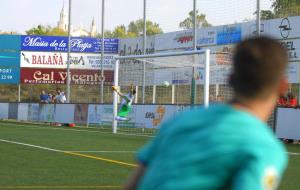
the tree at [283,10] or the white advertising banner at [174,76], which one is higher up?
the tree at [283,10]

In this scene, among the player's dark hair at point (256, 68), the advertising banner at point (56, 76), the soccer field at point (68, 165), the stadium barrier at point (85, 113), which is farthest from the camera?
the advertising banner at point (56, 76)

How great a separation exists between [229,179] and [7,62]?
146ft

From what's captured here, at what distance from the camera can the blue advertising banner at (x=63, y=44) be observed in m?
46.3

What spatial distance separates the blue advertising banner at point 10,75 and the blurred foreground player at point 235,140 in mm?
44183

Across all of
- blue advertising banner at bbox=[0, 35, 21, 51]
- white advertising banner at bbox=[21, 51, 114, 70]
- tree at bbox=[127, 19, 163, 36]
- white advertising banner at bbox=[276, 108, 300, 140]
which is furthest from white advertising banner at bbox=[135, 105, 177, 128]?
blue advertising banner at bbox=[0, 35, 21, 51]

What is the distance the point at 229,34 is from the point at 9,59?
1795cm

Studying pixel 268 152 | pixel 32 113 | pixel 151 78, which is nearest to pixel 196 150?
pixel 268 152

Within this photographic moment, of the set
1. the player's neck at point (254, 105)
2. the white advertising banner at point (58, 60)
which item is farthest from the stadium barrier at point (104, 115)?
the player's neck at point (254, 105)

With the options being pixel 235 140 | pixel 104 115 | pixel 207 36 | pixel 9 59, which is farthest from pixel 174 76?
pixel 235 140

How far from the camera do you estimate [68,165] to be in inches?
482

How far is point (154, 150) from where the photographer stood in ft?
7.98

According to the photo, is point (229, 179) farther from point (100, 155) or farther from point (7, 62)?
point (7, 62)

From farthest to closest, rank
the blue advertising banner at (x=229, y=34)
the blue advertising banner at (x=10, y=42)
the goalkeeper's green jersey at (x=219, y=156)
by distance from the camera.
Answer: the blue advertising banner at (x=10, y=42)
the blue advertising banner at (x=229, y=34)
the goalkeeper's green jersey at (x=219, y=156)

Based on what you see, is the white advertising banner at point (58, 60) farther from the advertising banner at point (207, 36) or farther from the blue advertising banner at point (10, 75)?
the advertising banner at point (207, 36)
